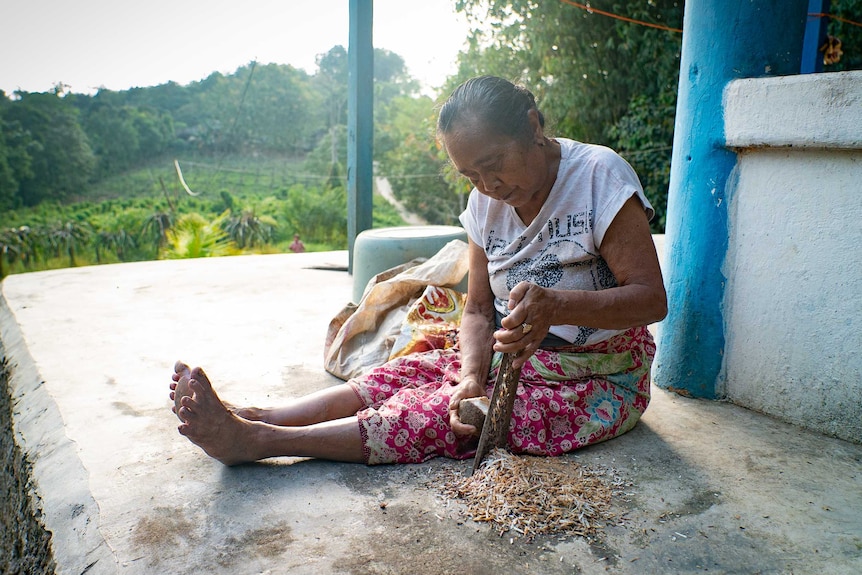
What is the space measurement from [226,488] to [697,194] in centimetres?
188

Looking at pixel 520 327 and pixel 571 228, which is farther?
pixel 571 228

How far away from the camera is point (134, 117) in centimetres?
2739

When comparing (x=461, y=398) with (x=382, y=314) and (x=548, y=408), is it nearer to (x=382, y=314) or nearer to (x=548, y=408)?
(x=548, y=408)

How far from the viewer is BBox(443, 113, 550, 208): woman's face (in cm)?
177

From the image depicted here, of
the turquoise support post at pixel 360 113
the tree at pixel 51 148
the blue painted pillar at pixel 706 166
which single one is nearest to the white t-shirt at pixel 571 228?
the blue painted pillar at pixel 706 166

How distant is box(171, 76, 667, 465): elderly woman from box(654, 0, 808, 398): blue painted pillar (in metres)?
0.34

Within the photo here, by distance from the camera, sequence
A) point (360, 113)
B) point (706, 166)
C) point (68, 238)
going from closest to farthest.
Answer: point (706, 166) < point (360, 113) < point (68, 238)

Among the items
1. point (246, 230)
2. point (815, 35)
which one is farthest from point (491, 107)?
point (246, 230)

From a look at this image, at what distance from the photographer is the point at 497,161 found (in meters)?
1.78

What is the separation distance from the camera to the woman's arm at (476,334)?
2014mm

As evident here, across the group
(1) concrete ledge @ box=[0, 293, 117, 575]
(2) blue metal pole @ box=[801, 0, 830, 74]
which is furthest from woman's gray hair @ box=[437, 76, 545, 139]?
(2) blue metal pole @ box=[801, 0, 830, 74]

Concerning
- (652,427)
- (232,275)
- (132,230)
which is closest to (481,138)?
(652,427)

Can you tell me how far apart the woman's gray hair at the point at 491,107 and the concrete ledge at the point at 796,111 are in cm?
85

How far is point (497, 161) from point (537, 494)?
909 mm
